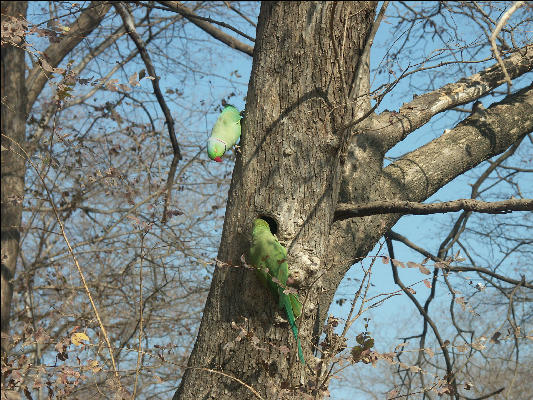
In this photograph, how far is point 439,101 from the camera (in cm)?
351

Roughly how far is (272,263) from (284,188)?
0.32m

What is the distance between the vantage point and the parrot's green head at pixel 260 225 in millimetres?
2308

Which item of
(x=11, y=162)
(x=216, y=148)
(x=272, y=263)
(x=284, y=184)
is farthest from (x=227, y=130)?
(x=11, y=162)

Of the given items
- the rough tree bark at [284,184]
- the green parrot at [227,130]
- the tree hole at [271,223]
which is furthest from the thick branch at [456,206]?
the green parrot at [227,130]

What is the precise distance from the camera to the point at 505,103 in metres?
3.78

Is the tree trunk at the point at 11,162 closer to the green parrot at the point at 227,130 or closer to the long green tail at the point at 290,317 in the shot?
the green parrot at the point at 227,130

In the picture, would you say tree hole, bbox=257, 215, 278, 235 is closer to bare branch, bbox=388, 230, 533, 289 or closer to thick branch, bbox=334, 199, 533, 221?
thick branch, bbox=334, 199, 533, 221

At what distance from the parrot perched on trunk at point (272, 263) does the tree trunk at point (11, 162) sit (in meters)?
4.00

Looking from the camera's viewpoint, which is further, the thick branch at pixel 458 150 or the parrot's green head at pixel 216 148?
the thick branch at pixel 458 150

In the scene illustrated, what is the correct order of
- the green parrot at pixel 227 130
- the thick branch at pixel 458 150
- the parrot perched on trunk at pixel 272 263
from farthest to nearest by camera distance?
the thick branch at pixel 458 150
the green parrot at pixel 227 130
the parrot perched on trunk at pixel 272 263

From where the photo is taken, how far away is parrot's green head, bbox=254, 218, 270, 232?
2308mm

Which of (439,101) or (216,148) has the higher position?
(439,101)

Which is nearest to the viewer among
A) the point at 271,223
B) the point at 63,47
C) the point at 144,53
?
the point at 271,223

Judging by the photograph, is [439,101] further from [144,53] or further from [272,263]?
[144,53]
